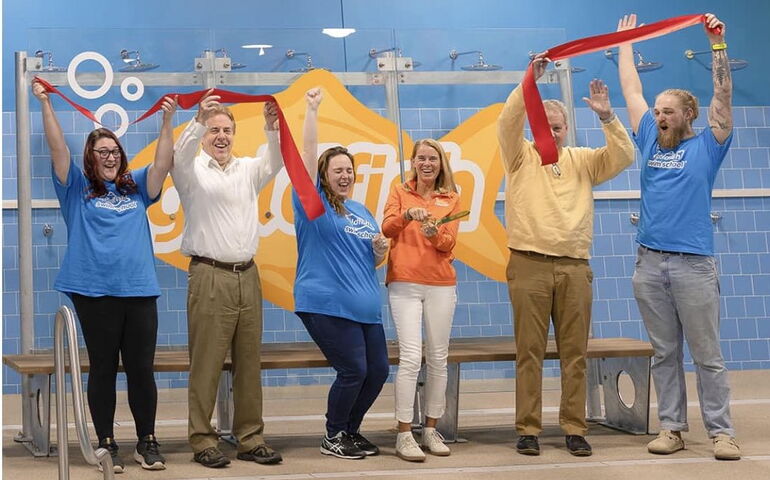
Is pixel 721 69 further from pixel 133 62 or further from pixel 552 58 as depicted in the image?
A: pixel 133 62

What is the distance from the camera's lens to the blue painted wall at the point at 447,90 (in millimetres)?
4918

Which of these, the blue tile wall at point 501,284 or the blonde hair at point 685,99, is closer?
the blonde hair at point 685,99

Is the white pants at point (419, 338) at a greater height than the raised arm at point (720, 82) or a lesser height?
→ lesser

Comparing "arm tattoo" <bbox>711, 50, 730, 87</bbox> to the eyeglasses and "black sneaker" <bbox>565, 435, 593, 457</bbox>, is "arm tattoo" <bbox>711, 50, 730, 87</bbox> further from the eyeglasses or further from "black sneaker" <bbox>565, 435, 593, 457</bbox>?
the eyeglasses

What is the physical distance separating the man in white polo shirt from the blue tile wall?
0.98m

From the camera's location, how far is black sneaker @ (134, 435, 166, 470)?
380cm

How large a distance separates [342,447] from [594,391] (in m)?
1.69

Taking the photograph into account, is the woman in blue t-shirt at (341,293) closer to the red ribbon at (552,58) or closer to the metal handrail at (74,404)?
the red ribbon at (552,58)

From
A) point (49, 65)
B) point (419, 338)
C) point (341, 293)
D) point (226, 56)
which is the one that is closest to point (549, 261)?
point (419, 338)

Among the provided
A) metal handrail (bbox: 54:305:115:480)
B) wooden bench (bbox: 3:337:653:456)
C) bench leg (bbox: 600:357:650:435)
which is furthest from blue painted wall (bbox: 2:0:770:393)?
metal handrail (bbox: 54:305:115:480)

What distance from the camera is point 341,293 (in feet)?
13.2

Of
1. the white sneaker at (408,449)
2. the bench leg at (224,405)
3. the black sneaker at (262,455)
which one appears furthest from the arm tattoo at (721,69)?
the bench leg at (224,405)

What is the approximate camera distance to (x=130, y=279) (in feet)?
12.6

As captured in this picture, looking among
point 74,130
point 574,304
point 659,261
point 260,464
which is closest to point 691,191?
point 659,261
